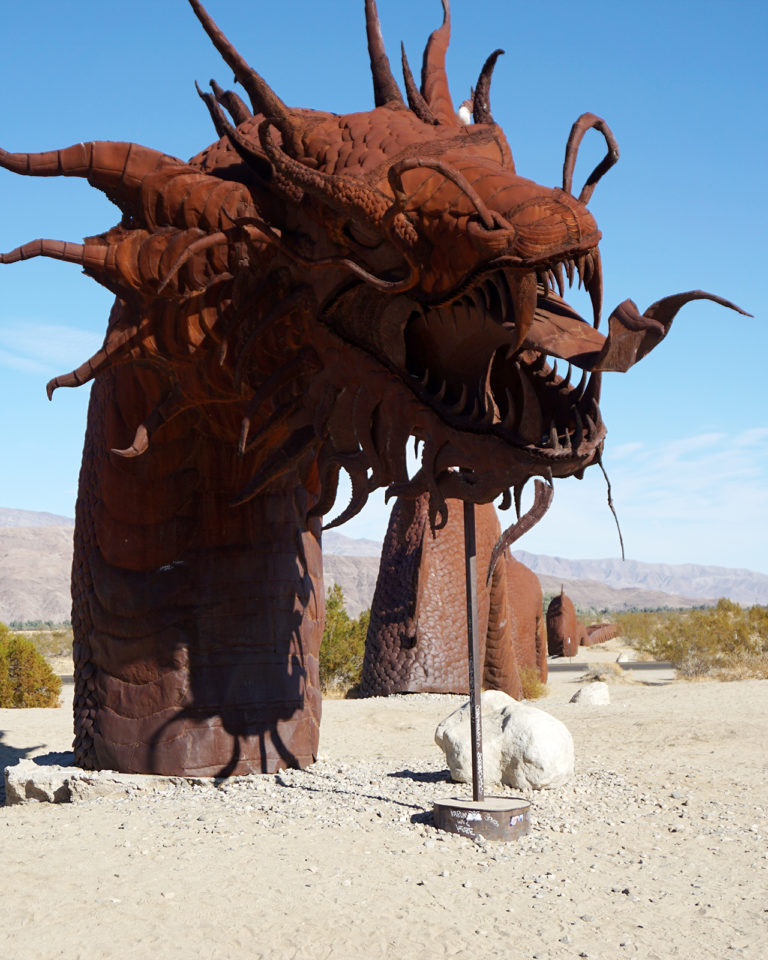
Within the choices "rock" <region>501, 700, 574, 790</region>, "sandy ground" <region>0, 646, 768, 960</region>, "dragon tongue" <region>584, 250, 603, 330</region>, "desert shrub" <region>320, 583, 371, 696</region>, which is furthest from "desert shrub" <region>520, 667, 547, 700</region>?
"dragon tongue" <region>584, 250, 603, 330</region>

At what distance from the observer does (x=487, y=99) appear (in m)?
4.49

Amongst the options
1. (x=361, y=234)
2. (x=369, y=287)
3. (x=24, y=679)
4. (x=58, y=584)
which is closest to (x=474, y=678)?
(x=369, y=287)

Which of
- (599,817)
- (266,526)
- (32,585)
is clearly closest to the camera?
(599,817)

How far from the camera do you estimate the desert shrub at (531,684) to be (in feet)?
42.9

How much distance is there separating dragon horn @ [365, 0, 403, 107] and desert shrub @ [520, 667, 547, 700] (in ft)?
31.0

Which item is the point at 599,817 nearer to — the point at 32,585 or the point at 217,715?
the point at 217,715

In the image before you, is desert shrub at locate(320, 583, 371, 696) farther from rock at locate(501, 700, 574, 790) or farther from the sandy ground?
rock at locate(501, 700, 574, 790)

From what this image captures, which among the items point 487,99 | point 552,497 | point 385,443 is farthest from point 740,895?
point 487,99

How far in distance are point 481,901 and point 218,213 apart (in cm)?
295

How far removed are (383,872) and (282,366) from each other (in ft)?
6.83

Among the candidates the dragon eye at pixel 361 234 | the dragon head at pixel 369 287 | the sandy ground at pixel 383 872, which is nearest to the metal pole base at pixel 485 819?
the sandy ground at pixel 383 872

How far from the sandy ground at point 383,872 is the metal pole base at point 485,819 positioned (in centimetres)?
7

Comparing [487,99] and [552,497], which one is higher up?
[487,99]

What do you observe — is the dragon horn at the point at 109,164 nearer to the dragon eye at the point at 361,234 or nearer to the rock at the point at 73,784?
the dragon eye at the point at 361,234
